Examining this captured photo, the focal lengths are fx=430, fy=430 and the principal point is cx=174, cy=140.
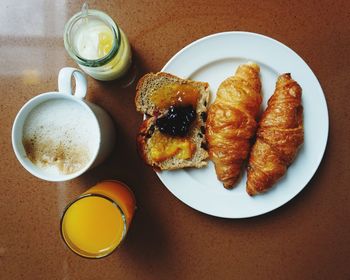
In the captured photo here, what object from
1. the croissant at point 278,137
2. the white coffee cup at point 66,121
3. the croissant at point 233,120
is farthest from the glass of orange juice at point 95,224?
the croissant at point 278,137

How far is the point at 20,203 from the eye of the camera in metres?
1.65

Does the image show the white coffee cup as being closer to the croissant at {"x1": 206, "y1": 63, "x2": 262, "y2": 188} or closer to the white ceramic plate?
the white ceramic plate

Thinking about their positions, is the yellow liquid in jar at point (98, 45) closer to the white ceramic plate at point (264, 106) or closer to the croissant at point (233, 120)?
the white ceramic plate at point (264, 106)

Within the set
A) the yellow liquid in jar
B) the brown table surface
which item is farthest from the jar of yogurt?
the brown table surface

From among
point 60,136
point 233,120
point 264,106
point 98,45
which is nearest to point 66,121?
point 60,136

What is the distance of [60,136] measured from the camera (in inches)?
54.9

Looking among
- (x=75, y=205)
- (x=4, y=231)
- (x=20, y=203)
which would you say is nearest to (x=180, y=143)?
(x=75, y=205)

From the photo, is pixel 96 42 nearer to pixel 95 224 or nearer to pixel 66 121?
pixel 66 121

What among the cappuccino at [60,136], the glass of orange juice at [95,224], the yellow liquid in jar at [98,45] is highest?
the yellow liquid in jar at [98,45]

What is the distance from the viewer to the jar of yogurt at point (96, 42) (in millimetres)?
1396

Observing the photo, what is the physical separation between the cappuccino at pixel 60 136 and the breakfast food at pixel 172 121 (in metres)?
0.23

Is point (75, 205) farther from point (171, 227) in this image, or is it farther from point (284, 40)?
point (284, 40)

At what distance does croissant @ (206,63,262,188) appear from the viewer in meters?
1.45

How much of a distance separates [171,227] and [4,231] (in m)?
0.65
